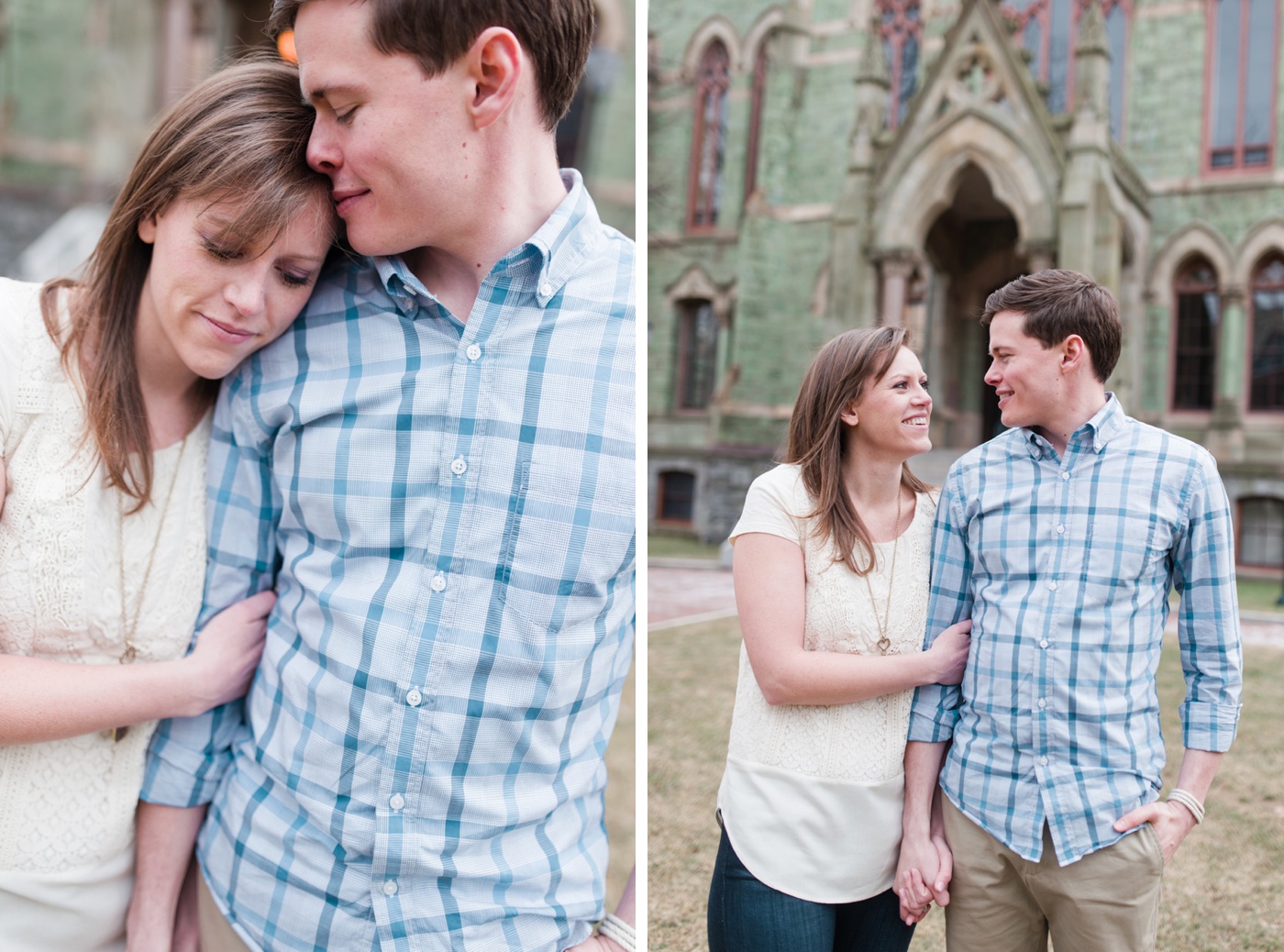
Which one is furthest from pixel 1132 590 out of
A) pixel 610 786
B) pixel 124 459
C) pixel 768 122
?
pixel 768 122

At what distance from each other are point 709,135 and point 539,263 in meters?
17.1

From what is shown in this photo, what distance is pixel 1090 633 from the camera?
6.94ft

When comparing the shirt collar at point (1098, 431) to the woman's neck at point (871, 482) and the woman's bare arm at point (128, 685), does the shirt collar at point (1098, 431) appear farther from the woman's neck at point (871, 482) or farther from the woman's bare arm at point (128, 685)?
the woman's bare arm at point (128, 685)

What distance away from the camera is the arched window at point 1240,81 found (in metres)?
14.1

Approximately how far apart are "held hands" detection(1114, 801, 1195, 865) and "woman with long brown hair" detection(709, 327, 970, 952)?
429 millimetres

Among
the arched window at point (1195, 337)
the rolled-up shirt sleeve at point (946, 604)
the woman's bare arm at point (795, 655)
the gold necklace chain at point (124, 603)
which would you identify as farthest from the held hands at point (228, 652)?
the arched window at point (1195, 337)

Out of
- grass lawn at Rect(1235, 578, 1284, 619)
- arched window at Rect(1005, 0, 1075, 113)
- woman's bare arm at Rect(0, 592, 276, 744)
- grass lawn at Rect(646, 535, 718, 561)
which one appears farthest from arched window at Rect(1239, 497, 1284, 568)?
woman's bare arm at Rect(0, 592, 276, 744)

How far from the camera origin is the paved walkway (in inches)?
355

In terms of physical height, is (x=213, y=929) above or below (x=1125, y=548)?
below

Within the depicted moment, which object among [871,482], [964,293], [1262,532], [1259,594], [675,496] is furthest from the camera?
[675,496]

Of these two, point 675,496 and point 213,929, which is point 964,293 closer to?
point 675,496

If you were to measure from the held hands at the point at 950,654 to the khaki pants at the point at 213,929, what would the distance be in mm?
1481

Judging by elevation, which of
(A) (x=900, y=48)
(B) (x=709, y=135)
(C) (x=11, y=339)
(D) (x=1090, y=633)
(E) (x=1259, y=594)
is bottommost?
(E) (x=1259, y=594)

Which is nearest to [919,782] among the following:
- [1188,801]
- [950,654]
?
[950,654]
